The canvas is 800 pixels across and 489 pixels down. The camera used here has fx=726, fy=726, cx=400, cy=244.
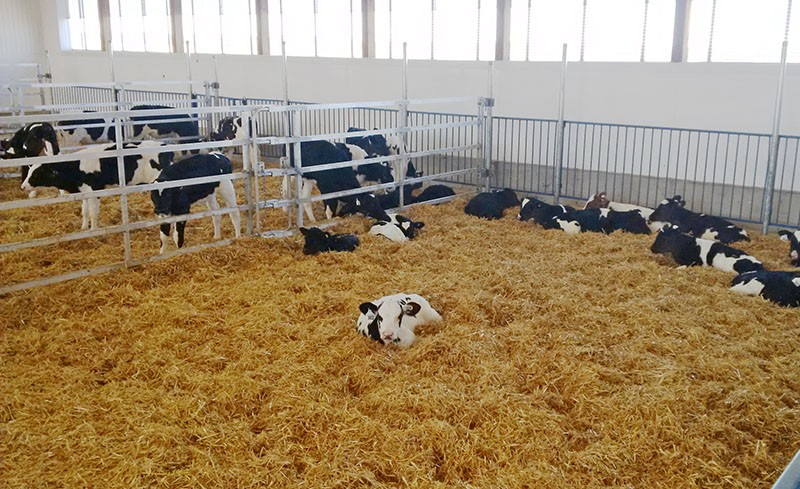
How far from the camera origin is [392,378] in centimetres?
546

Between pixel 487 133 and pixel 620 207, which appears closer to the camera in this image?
pixel 620 207

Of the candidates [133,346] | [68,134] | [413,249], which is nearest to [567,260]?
[413,249]

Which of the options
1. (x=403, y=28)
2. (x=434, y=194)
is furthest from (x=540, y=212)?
(x=403, y=28)

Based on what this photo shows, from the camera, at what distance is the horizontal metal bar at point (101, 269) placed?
7168 mm

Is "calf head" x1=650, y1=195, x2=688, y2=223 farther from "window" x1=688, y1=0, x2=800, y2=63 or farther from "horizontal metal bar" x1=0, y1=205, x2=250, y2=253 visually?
"horizontal metal bar" x1=0, y1=205, x2=250, y2=253

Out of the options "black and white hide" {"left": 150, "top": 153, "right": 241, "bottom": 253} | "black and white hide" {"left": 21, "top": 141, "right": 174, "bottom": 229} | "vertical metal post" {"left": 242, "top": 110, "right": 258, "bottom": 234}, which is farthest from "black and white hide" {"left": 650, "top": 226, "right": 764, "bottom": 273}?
"black and white hide" {"left": 21, "top": 141, "right": 174, "bottom": 229}

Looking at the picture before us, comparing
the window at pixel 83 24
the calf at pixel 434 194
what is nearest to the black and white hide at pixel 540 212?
the calf at pixel 434 194

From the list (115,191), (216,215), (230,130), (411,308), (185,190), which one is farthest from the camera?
(230,130)

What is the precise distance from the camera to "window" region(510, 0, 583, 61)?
13.2 metres

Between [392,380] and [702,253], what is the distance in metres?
4.93

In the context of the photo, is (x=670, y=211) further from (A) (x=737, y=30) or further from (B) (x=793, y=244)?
(A) (x=737, y=30)

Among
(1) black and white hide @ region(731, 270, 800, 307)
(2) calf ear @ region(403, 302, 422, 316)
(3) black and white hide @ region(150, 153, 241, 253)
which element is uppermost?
(3) black and white hide @ region(150, 153, 241, 253)

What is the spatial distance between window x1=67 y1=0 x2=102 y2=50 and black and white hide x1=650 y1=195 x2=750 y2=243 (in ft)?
→ 72.1

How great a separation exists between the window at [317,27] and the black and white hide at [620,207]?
26.2ft
